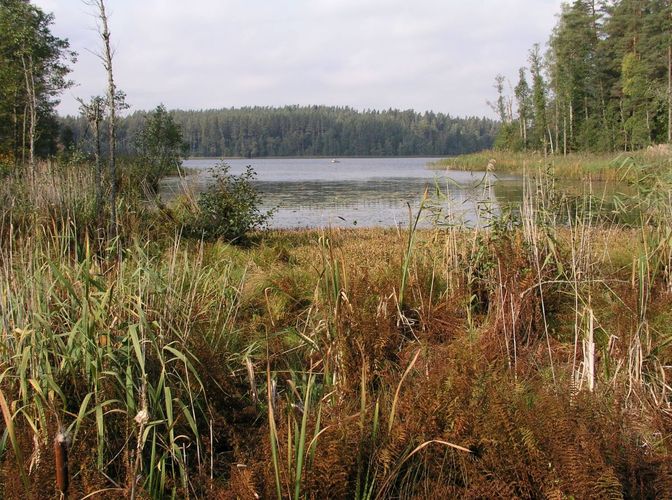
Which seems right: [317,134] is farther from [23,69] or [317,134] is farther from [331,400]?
[331,400]

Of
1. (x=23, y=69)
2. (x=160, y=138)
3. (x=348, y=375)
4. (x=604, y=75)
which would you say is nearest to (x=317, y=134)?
(x=604, y=75)

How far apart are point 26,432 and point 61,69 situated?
30.6 m

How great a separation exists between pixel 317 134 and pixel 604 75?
94574 mm

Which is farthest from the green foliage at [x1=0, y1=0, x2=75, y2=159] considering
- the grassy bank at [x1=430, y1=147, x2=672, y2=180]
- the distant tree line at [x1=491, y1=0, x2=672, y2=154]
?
the distant tree line at [x1=491, y1=0, x2=672, y2=154]

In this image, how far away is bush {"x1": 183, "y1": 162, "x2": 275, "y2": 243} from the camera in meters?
7.50

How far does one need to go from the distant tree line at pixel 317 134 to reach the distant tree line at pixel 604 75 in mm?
80974

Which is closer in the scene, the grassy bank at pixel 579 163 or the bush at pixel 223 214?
the grassy bank at pixel 579 163

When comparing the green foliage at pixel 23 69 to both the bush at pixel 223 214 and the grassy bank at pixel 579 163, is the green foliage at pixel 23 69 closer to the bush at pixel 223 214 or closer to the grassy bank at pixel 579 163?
the bush at pixel 223 214

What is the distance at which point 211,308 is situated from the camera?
3602mm

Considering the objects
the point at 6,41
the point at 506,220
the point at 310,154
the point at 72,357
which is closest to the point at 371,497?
the point at 72,357

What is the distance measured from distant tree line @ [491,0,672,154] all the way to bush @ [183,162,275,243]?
3265 cm

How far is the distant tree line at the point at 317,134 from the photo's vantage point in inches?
4968

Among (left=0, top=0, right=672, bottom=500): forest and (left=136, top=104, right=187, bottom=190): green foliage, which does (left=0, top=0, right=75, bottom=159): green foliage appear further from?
(left=0, top=0, right=672, bottom=500): forest

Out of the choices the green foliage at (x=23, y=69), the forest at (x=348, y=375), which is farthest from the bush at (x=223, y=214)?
the green foliage at (x=23, y=69)
